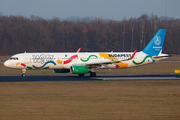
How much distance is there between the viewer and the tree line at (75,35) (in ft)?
335

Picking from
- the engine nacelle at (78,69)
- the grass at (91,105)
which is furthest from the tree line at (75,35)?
the grass at (91,105)

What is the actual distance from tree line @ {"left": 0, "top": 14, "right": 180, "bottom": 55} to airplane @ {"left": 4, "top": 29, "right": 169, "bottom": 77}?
6323 cm

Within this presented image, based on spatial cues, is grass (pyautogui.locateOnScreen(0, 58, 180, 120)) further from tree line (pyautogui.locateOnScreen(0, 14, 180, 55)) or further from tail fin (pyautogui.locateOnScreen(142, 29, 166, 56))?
tree line (pyautogui.locateOnScreen(0, 14, 180, 55))

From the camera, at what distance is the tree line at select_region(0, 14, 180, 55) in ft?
335

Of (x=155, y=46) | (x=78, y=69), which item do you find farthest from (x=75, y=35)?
(x=78, y=69)

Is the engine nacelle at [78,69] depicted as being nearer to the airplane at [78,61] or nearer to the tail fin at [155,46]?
the airplane at [78,61]

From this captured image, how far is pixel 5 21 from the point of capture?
111875mm

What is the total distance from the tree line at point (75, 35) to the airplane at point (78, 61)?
2489 inches

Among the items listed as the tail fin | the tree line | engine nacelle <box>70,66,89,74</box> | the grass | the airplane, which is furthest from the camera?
the tree line

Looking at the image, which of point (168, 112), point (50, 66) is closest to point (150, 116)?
point (168, 112)

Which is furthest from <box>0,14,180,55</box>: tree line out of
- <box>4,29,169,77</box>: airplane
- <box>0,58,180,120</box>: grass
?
<box>0,58,180,120</box>: grass

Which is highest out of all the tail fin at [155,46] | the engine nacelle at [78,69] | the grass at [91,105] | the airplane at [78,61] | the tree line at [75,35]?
the tree line at [75,35]

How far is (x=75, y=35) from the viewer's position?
111312mm

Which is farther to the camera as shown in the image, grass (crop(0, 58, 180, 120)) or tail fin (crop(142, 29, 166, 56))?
tail fin (crop(142, 29, 166, 56))
